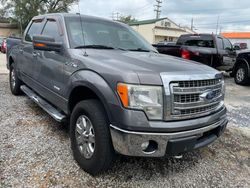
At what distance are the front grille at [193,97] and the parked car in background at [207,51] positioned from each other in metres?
6.77

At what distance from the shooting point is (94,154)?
8.99 ft

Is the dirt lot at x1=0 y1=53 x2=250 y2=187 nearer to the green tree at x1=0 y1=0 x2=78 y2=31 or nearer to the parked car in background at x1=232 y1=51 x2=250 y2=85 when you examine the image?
the parked car in background at x1=232 y1=51 x2=250 y2=85

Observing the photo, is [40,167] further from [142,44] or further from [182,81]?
[142,44]

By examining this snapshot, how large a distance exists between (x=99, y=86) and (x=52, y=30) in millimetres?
1838

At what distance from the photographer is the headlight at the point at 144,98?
241 cm

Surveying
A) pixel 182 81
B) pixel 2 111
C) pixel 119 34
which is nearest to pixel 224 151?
pixel 182 81

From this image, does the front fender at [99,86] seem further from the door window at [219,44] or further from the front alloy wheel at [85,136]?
the door window at [219,44]

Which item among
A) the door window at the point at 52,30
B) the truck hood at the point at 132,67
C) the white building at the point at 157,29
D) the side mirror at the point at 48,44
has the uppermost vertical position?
the white building at the point at 157,29

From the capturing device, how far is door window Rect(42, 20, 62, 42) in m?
3.71

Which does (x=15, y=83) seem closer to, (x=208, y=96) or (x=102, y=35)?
(x=102, y=35)

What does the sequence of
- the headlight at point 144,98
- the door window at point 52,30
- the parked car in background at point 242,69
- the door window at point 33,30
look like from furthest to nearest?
the parked car in background at point 242,69 < the door window at point 33,30 < the door window at point 52,30 < the headlight at point 144,98

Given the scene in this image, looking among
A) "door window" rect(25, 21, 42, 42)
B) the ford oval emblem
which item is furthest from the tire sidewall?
"door window" rect(25, 21, 42, 42)

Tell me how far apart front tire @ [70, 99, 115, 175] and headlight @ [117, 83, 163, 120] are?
38 centimetres

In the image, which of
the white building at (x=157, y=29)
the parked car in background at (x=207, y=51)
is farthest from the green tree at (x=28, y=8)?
the parked car in background at (x=207, y=51)
